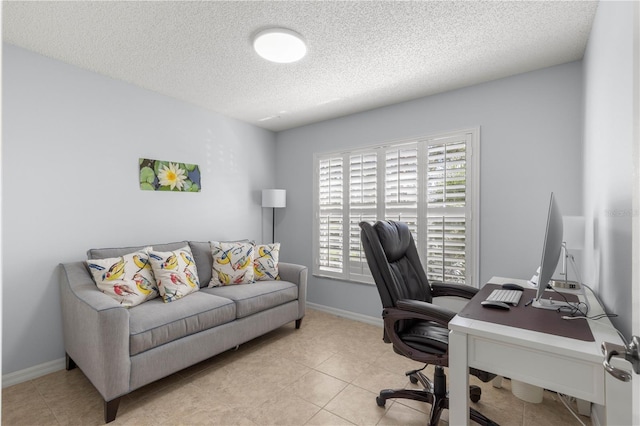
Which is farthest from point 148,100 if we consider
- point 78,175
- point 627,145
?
point 627,145

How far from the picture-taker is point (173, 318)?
2.42 m

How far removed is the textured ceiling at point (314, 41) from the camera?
206cm

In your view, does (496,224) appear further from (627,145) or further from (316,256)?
(316,256)

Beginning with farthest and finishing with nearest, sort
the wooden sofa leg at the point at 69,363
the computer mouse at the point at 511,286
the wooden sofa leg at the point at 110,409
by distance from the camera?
the wooden sofa leg at the point at 69,363 → the computer mouse at the point at 511,286 → the wooden sofa leg at the point at 110,409

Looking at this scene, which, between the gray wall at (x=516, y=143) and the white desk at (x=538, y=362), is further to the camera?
the gray wall at (x=516, y=143)

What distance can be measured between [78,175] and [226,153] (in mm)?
1555

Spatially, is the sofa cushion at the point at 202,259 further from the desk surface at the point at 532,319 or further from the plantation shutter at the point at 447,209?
the desk surface at the point at 532,319

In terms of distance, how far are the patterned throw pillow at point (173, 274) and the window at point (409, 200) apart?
1.65 meters

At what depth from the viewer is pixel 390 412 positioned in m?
2.13

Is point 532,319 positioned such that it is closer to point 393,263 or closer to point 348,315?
point 393,263

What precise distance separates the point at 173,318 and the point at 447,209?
2.52 meters

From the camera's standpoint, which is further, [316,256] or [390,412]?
[316,256]

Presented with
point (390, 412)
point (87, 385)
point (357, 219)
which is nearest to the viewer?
point (390, 412)

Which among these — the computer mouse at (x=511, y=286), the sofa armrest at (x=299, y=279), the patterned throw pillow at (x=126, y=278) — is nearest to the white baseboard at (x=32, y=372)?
the patterned throw pillow at (x=126, y=278)
